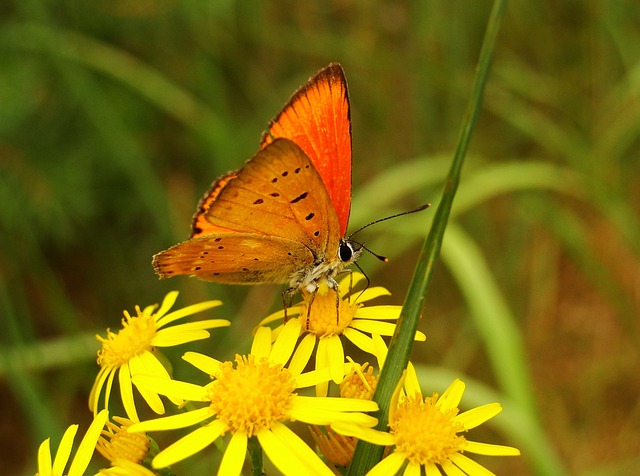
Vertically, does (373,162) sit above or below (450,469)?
above

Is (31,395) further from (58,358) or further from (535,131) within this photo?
(535,131)

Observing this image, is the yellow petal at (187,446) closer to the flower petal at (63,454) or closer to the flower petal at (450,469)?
the flower petal at (63,454)

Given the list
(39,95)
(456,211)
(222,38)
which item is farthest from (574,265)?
(39,95)

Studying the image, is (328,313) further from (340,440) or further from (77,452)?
(77,452)

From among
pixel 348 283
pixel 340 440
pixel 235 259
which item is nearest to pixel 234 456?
pixel 340 440

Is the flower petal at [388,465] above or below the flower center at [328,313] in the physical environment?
below

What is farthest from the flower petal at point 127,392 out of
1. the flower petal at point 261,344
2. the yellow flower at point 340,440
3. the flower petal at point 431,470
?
the flower petal at point 431,470

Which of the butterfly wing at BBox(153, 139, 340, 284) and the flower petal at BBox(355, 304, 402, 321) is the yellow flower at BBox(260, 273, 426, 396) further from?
the butterfly wing at BBox(153, 139, 340, 284)

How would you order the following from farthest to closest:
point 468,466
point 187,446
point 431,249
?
point 468,466
point 187,446
point 431,249
